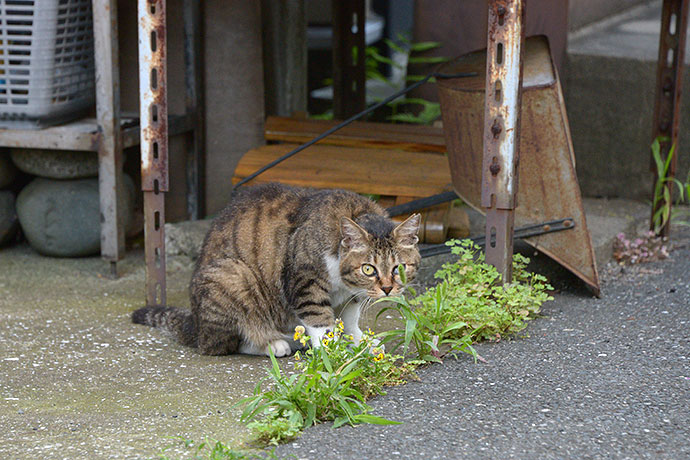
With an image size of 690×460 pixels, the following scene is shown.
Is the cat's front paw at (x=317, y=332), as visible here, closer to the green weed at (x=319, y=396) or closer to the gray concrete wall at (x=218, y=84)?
the green weed at (x=319, y=396)

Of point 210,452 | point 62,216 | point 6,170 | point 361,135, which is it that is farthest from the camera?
point 361,135

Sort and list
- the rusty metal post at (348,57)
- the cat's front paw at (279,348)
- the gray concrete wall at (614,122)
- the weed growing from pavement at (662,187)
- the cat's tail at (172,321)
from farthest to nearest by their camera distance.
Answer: the rusty metal post at (348,57) → the gray concrete wall at (614,122) → the weed growing from pavement at (662,187) → the cat's tail at (172,321) → the cat's front paw at (279,348)

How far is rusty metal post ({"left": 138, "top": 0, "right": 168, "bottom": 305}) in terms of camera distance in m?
4.32

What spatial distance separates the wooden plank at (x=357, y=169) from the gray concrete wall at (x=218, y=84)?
0.48m

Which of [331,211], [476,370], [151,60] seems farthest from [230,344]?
[151,60]

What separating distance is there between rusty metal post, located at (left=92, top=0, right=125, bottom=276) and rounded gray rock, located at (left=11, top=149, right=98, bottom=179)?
0.30m

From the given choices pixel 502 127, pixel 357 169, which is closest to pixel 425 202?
pixel 357 169

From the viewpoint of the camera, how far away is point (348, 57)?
739 centimetres

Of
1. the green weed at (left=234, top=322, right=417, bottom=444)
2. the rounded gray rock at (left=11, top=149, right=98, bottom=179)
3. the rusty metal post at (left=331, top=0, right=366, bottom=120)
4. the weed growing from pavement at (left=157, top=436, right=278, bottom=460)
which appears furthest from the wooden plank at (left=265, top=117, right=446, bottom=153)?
the weed growing from pavement at (left=157, top=436, right=278, bottom=460)

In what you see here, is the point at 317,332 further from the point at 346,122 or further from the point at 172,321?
the point at 346,122

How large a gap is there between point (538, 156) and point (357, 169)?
1359 millimetres

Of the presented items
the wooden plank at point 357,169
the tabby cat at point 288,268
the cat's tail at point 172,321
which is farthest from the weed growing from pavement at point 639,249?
the cat's tail at point 172,321

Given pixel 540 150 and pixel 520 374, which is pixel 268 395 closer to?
pixel 520 374

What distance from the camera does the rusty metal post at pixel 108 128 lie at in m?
5.09
